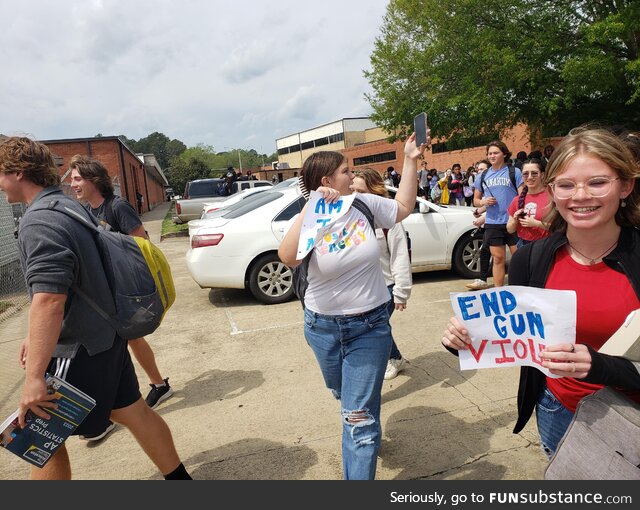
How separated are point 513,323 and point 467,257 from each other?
6.06 m

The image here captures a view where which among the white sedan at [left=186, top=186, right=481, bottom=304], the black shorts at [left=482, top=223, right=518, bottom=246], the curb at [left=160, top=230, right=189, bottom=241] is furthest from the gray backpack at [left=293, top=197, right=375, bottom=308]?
the curb at [left=160, top=230, right=189, bottom=241]

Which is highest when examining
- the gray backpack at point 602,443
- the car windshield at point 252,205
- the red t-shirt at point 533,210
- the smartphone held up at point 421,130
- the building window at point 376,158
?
the building window at point 376,158

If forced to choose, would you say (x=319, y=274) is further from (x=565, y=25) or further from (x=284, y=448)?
(x=565, y=25)

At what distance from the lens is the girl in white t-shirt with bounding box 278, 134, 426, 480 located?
7.66 ft

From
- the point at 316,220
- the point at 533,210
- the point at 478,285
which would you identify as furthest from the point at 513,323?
the point at 478,285

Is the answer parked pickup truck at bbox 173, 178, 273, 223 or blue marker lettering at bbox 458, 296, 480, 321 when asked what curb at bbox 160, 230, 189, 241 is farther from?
blue marker lettering at bbox 458, 296, 480, 321

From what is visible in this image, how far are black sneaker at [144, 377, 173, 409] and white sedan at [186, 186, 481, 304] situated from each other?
2.63 m

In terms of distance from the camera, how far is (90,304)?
7.57 feet

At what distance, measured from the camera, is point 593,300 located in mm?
1695

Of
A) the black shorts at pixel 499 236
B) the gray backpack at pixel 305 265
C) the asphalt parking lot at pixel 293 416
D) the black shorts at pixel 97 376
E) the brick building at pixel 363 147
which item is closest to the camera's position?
the black shorts at pixel 97 376

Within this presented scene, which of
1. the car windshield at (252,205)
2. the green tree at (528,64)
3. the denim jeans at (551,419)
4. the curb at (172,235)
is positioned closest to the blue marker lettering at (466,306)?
the denim jeans at (551,419)

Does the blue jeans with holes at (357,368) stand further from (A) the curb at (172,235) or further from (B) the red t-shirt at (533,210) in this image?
(A) the curb at (172,235)

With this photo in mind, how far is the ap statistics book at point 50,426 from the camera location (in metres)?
2.16

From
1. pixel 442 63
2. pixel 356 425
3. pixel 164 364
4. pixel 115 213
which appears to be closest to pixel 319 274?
pixel 356 425
